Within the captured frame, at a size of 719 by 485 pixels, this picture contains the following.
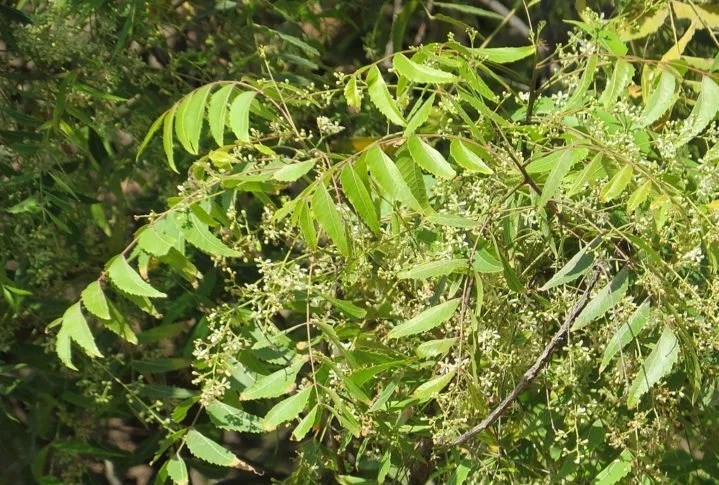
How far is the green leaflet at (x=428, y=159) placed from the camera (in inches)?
60.6

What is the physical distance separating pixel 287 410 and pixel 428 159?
0.42m

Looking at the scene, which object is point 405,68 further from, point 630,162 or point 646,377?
point 646,377

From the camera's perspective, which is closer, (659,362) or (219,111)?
(659,362)

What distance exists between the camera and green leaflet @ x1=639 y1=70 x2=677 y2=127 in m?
1.83

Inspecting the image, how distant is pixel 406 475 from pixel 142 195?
131 centimetres

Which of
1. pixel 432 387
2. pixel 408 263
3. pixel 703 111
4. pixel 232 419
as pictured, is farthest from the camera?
pixel 232 419

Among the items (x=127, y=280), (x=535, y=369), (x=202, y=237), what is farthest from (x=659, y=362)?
(x=127, y=280)

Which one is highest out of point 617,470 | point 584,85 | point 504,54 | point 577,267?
point 504,54

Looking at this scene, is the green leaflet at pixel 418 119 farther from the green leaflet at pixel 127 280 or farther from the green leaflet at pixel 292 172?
the green leaflet at pixel 127 280

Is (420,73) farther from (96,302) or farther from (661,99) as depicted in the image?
(96,302)

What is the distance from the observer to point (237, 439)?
125 inches

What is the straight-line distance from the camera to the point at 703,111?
71.9 inches

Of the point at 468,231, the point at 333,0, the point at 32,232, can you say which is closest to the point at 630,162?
the point at 468,231

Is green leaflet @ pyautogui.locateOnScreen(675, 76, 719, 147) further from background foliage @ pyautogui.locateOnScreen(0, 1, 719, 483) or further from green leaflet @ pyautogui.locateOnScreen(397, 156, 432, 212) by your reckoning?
green leaflet @ pyautogui.locateOnScreen(397, 156, 432, 212)
